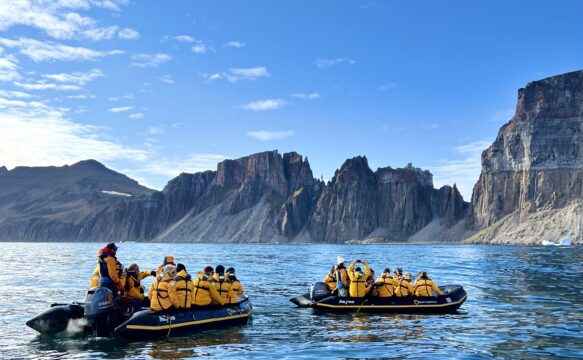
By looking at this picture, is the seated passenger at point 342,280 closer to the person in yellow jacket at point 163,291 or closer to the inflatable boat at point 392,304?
the inflatable boat at point 392,304

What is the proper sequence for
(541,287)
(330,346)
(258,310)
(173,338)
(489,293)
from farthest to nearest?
(541,287) < (489,293) < (258,310) < (173,338) < (330,346)

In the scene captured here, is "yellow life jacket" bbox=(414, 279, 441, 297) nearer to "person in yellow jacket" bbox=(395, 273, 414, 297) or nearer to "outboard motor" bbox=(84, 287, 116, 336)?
"person in yellow jacket" bbox=(395, 273, 414, 297)

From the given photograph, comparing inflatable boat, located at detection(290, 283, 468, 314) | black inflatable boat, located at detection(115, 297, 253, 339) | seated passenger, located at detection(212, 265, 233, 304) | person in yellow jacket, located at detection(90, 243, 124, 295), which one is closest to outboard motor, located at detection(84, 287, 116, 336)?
person in yellow jacket, located at detection(90, 243, 124, 295)

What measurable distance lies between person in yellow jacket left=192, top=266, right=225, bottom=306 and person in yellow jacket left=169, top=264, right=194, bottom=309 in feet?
2.03

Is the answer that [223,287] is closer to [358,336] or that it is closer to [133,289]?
[133,289]

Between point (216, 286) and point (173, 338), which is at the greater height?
point (216, 286)

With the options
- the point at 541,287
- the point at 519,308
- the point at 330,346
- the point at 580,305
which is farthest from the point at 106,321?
the point at 541,287

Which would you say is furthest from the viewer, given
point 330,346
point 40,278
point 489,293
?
point 40,278

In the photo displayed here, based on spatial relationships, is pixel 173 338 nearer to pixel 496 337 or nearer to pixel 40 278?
pixel 496 337

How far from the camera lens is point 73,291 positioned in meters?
38.9

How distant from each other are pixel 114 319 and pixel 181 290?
2.82 metres

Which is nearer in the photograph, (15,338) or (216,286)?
(15,338)

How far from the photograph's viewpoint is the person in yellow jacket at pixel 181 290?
21781 mm

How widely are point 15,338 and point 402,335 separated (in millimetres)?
15442
